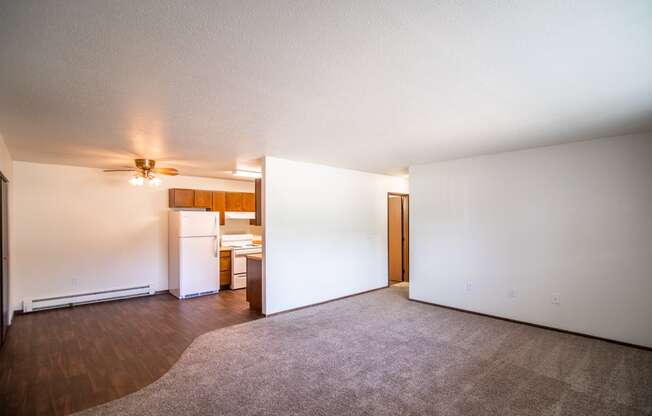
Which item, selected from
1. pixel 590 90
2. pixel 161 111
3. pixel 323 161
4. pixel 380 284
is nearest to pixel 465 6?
pixel 590 90

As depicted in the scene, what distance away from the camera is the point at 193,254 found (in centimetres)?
605

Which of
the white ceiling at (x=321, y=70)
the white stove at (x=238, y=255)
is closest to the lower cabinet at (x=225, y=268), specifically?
the white stove at (x=238, y=255)

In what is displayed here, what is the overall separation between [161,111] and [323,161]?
2.80 meters

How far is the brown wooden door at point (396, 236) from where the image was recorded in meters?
7.39

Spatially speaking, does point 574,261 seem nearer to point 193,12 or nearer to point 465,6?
point 465,6

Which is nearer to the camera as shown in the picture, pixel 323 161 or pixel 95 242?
pixel 323 161

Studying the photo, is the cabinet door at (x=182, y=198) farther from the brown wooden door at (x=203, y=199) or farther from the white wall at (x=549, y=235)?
the white wall at (x=549, y=235)

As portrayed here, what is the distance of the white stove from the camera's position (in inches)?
263

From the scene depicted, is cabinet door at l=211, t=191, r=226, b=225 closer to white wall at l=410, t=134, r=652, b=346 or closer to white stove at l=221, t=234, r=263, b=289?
white stove at l=221, t=234, r=263, b=289

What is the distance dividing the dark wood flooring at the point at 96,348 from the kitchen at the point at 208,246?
396 millimetres

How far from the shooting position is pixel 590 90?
241 centimetres

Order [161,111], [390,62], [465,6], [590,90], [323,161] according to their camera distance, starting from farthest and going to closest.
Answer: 1. [323,161]
2. [161,111]
3. [590,90]
4. [390,62]
5. [465,6]

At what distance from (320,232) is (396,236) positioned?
2657 millimetres

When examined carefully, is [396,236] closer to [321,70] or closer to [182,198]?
[182,198]
